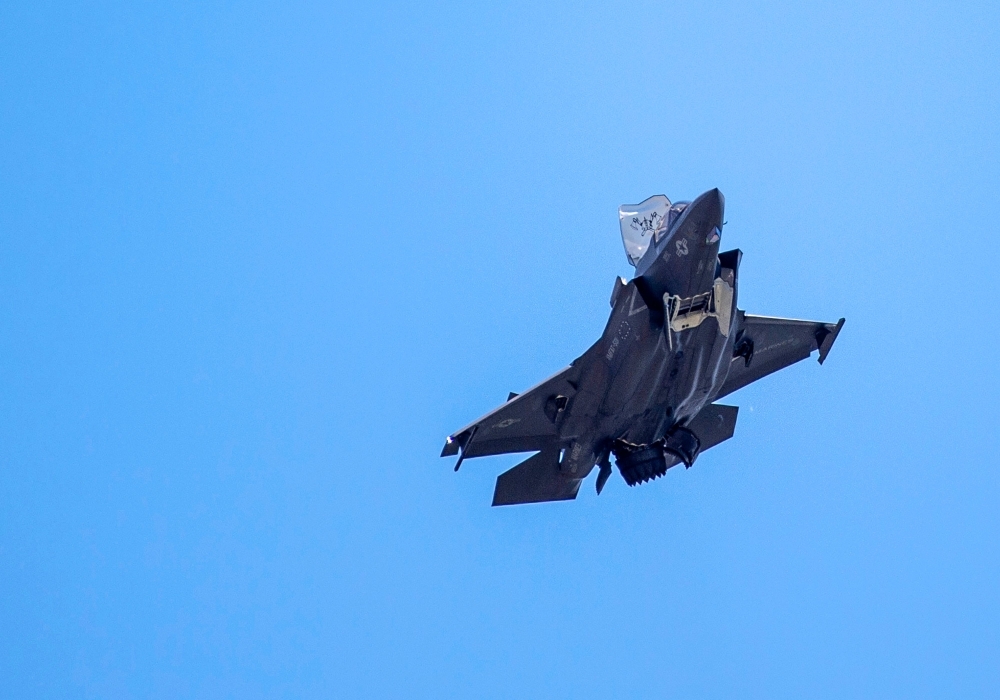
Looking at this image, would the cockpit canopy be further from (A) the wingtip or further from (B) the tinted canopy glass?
(A) the wingtip

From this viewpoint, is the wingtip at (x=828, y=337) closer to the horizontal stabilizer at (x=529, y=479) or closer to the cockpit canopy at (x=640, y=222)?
the cockpit canopy at (x=640, y=222)

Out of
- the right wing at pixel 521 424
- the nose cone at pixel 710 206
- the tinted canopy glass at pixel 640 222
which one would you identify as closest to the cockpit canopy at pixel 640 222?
the tinted canopy glass at pixel 640 222

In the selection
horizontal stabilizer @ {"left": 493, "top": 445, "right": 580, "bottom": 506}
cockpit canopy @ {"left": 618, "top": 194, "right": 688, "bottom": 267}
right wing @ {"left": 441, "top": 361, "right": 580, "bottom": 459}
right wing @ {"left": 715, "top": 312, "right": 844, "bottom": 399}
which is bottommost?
horizontal stabilizer @ {"left": 493, "top": 445, "right": 580, "bottom": 506}


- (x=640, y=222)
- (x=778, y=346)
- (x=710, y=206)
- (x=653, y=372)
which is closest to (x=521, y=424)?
(x=653, y=372)

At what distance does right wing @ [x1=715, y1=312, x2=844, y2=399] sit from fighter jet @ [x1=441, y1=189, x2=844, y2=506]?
0.15 feet

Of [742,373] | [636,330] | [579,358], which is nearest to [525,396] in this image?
[579,358]

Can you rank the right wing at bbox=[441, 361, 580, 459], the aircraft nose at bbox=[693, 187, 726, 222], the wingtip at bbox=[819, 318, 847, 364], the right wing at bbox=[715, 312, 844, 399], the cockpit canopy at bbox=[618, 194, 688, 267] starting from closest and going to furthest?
the aircraft nose at bbox=[693, 187, 726, 222] < the cockpit canopy at bbox=[618, 194, 688, 267] < the right wing at bbox=[441, 361, 580, 459] < the right wing at bbox=[715, 312, 844, 399] < the wingtip at bbox=[819, 318, 847, 364]

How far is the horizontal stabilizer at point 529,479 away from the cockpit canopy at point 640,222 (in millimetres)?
7740

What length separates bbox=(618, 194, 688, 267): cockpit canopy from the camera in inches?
1420

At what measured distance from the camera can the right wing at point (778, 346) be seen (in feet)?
130

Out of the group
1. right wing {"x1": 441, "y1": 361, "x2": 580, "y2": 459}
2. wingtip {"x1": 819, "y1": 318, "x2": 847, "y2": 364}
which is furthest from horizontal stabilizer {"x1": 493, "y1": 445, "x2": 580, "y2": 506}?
wingtip {"x1": 819, "y1": 318, "x2": 847, "y2": 364}

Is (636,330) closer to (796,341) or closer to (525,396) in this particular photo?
(525,396)

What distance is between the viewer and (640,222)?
120ft

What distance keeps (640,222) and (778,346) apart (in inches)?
294
